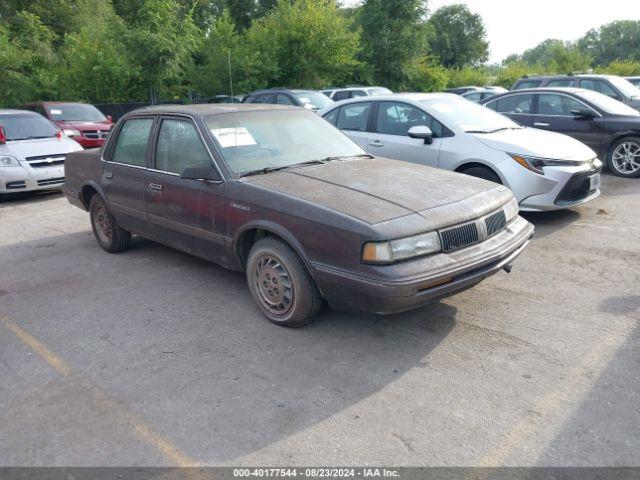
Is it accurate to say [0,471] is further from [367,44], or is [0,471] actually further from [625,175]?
[367,44]

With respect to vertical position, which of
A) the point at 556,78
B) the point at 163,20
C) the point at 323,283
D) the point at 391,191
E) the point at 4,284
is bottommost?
the point at 4,284

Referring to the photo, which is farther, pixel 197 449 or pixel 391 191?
pixel 391 191

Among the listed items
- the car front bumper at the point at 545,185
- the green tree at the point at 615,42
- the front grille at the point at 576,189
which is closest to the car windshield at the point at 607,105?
the front grille at the point at 576,189

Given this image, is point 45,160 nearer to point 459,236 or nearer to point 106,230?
point 106,230

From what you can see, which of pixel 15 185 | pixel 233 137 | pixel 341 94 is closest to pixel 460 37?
pixel 341 94

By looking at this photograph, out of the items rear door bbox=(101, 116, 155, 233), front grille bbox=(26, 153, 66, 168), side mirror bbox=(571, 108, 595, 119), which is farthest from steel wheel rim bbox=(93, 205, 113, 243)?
side mirror bbox=(571, 108, 595, 119)

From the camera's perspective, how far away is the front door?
4551 millimetres

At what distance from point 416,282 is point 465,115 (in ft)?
14.3

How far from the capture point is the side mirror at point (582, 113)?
29.8ft

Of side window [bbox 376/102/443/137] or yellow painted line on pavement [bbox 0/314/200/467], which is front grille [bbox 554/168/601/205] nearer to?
side window [bbox 376/102/443/137]

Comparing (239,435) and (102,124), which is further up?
(102,124)

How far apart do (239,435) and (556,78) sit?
11870mm

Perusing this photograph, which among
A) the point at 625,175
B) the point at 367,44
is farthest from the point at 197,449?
the point at 367,44

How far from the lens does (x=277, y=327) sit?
4.17 metres
